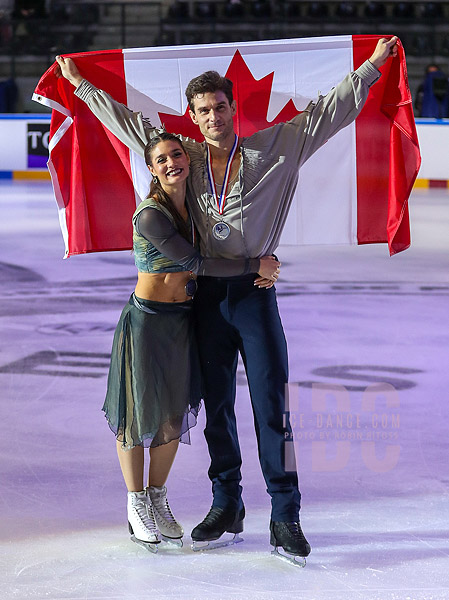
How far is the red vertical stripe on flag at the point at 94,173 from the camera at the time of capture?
3988mm

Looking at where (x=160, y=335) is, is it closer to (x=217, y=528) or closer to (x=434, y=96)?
(x=217, y=528)

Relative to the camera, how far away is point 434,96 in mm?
16297

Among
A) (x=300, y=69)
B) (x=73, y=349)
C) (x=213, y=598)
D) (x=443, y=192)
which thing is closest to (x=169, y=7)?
(x=443, y=192)

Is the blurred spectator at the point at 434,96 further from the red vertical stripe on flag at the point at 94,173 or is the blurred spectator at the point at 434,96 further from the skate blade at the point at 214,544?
the skate blade at the point at 214,544

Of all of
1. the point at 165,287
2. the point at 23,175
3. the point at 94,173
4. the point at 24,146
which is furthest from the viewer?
the point at 23,175

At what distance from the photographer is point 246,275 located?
10.8 ft

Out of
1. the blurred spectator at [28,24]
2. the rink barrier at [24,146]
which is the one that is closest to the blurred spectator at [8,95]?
the rink barrier at [24,146]

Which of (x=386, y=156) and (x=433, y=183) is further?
(x=433, y=183)

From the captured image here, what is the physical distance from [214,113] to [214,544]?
1.46 m

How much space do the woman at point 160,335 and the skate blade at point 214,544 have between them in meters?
0.08

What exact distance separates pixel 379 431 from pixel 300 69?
174 centimetres

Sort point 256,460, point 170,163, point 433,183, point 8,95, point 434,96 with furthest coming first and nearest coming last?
1. point 8,95
2. point 434,96
3. point 433,183
4. point 256,460
5. point 170,163

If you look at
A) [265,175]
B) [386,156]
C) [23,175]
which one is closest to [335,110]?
[265,175]

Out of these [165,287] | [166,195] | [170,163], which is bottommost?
[165,287]
